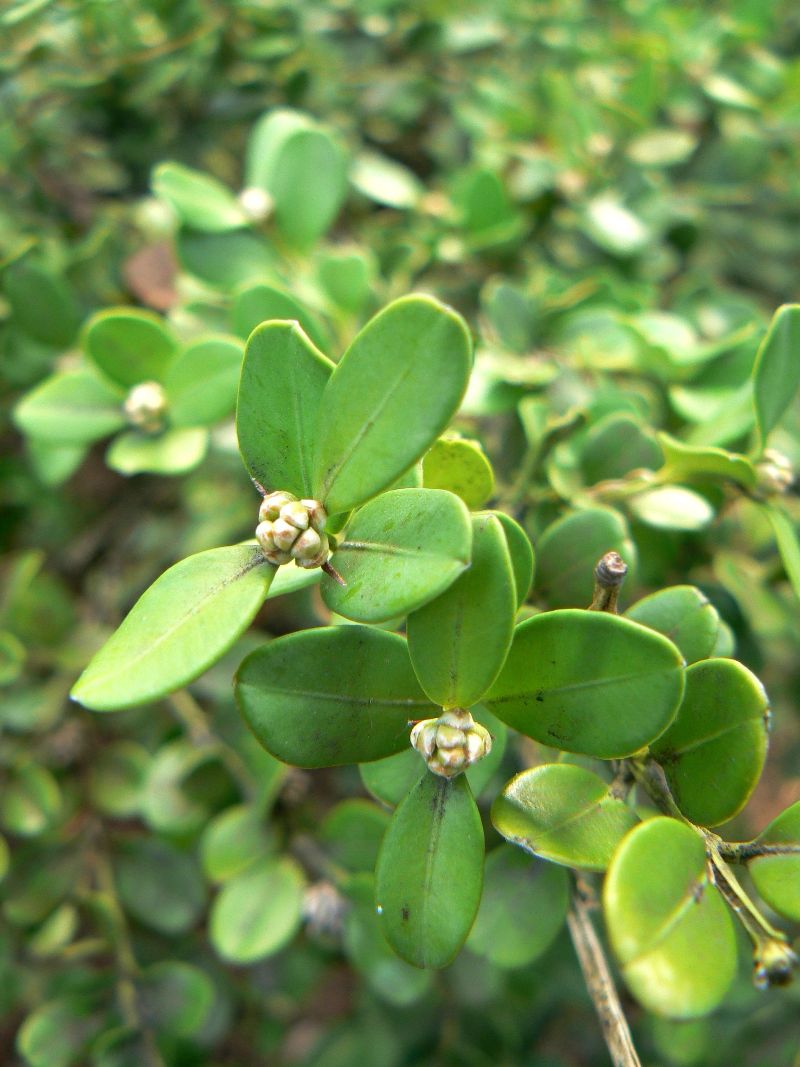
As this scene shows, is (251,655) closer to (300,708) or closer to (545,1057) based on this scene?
(300,708)

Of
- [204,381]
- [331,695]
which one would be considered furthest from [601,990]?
[204,381]

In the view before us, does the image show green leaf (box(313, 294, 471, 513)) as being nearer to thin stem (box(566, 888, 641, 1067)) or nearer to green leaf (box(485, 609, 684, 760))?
green leaf (box(485, 609, 684, 760))

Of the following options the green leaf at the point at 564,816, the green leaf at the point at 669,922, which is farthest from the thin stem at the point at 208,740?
the green leaf at the point at 669,922

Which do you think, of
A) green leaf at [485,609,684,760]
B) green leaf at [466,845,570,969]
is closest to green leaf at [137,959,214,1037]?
green leaf at [466,845,570,969]

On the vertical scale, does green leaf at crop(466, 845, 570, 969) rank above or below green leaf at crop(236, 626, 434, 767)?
below

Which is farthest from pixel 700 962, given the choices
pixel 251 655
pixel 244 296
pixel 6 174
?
pixel 6 174

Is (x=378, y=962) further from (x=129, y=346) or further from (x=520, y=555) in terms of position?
(x=129, y=346)
